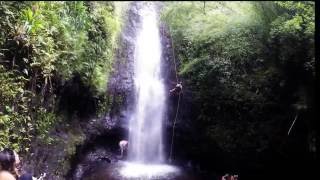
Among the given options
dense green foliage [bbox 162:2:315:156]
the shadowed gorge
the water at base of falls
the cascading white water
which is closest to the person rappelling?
the shadowed gorge

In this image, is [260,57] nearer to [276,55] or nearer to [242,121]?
[276,55]

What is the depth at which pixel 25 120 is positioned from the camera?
7.11 meters

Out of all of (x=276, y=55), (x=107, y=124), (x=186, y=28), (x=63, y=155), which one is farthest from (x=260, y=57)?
(x=63, y=155)

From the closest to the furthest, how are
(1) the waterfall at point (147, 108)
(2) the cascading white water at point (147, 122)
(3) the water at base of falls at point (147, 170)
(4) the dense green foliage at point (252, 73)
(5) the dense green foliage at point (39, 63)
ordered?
(5) the dense green foliage at point (39, 63)
(3) the water at base of falls at point (147, 170)
(4) the dense green foliage at point (252, 73)
(2) the cascading white water at point (147, 122)
(1) the waterfall at point (147, 108)

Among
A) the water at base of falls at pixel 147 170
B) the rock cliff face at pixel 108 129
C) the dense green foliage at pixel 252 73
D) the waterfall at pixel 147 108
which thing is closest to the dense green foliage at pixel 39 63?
the rock cliff face at pixel 108 129

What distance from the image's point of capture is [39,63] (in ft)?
24.6

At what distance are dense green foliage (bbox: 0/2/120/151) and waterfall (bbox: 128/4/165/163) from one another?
3.86ft

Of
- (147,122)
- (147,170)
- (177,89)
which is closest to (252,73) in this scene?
(177,89)

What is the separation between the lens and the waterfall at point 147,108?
32.3 ft

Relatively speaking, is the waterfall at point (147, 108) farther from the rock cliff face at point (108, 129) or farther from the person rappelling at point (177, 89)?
the person rappelling at point (177, 89)

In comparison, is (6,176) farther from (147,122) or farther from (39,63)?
(147,122)

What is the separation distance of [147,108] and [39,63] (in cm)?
356

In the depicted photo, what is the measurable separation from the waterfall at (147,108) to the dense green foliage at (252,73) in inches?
31.1

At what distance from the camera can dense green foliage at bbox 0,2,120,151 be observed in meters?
6.95
